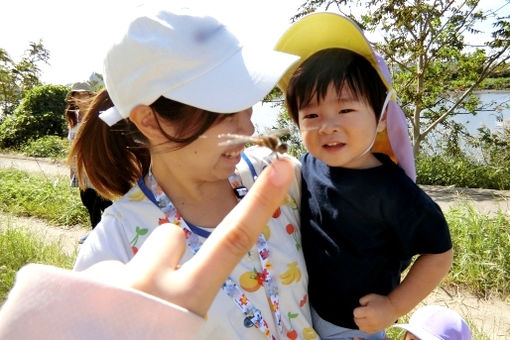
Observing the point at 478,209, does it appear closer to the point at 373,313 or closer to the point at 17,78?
the point at 373,313

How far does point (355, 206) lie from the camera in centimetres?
143

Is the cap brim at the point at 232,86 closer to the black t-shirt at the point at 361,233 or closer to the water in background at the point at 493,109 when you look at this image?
the black t-shirt at the point at 361,233

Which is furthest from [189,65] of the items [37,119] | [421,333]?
[37,119]

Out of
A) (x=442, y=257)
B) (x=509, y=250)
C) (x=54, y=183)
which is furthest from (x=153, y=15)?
(x=54, y=183)

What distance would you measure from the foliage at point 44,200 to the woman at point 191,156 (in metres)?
5.15

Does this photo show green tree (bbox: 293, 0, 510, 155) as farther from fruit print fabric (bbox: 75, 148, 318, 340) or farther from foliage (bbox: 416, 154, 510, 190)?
fruit print fabric (bbox: 75, 148, 318, 340)

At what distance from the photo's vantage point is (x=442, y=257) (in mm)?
1446

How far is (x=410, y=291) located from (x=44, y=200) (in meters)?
6.80

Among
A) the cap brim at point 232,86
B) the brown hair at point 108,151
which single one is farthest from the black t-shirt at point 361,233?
the brown hair at point 108,151

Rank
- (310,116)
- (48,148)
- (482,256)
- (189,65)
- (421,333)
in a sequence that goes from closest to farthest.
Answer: (189,65), (310,116), (421,333), (482,256), (48,148)

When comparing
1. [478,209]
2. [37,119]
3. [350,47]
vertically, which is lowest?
[37,119]

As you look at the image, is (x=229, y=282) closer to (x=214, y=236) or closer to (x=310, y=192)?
(x=310, y=192)

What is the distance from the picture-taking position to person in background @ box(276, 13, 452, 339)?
1.40 meters

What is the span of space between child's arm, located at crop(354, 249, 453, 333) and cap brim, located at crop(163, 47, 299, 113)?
2.61 ft
